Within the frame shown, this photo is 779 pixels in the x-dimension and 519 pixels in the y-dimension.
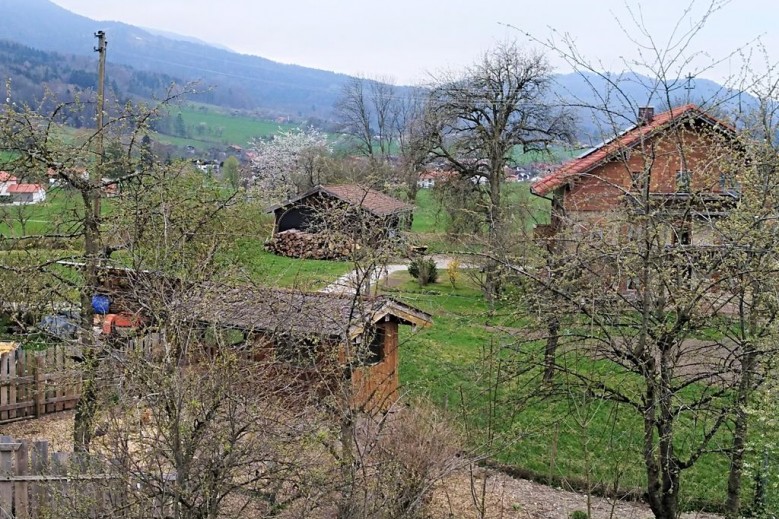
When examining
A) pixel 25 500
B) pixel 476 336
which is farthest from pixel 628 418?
pixel 25 500

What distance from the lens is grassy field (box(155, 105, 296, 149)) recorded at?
9441cm

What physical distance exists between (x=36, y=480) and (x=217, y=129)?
10623cm

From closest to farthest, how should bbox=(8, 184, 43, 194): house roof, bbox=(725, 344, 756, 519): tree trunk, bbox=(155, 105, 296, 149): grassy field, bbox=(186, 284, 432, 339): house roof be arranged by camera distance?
bbox=(186, 284, 432, 339): house roof → bbox=(725, 344, 756, 519): tree trunk → bbox=(8, 184, 43, 194): house roof → bbox=(155, 105, 296, 149): grassy field

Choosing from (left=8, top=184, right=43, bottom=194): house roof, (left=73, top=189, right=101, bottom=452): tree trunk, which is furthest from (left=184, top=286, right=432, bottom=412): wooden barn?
(left=8, top=184, right=43, bottom=194): house roof

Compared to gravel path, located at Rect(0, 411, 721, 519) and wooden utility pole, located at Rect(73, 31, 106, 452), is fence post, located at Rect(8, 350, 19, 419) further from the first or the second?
wooden utility pole, located at Rect(73, 31, 106, 452)

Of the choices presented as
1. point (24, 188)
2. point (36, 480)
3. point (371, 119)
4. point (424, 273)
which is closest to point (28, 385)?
point (24, 188)

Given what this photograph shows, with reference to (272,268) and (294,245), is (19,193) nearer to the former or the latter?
(272,268)

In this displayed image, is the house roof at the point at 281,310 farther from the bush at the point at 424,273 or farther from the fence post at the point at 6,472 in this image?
the bush at the point at 424,273

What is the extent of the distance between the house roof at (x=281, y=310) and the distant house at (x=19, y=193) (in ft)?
10.6

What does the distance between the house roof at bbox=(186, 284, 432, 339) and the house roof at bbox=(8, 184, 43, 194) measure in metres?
3.13

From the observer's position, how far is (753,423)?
6.84 m

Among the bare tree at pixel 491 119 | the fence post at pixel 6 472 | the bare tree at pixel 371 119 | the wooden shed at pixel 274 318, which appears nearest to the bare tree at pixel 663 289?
the wooden shed at pixel 274 318

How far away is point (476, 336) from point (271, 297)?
39.7 feet

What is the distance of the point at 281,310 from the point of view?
8.34 m
